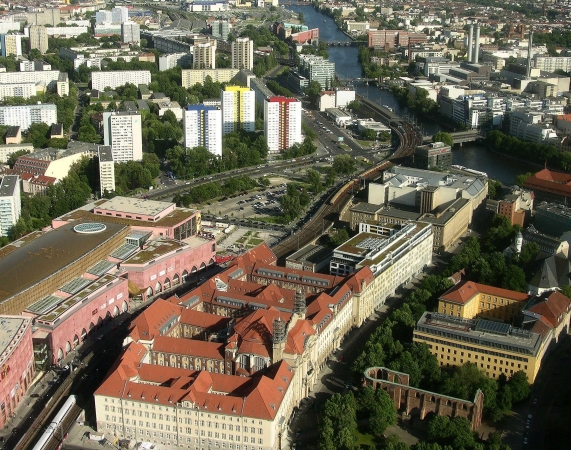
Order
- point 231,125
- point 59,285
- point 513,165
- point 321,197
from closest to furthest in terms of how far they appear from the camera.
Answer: point 59,285, point 321,197, point 513,165, point 231,125

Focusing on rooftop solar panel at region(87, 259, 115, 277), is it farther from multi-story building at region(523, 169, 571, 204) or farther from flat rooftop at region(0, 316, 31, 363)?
multi-story building at region(523, 169, 571, 204)

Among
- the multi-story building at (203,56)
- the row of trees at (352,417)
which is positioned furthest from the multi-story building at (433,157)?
the multi-story building at (203,56)

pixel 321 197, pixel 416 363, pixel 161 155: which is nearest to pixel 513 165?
pixel 321 197

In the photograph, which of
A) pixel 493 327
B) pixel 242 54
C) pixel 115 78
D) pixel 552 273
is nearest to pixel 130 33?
pixel 242 54

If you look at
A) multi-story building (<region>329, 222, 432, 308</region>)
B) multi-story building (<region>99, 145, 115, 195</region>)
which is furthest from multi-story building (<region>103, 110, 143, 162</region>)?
multi-story building (<region>329, 222, 432, 308</region>)

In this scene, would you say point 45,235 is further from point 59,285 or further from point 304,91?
point 304,91
